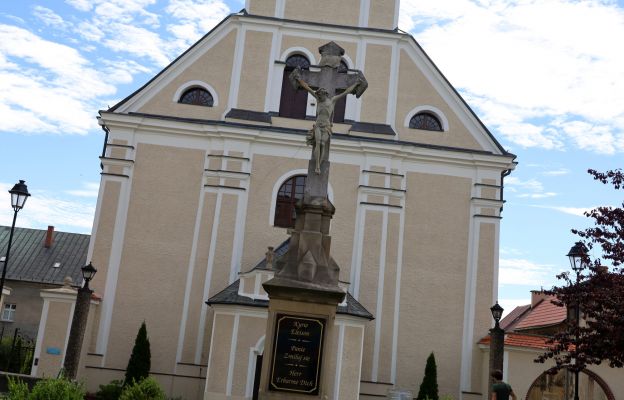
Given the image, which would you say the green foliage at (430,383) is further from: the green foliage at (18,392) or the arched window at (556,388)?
the green foliage at (18,392)

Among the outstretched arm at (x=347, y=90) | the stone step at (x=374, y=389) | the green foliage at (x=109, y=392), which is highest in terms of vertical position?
the outstretched arm at (x=347, y=90)

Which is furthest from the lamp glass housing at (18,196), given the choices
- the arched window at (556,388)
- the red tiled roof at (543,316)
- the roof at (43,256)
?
the roof at (43,256)

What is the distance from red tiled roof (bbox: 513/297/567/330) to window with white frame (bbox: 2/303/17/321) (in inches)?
1169

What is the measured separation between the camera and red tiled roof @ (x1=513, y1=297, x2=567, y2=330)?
89.8 feet

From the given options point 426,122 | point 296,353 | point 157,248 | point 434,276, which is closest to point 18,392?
point 296,353

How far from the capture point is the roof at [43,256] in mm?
44438

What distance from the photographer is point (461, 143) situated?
2650cm

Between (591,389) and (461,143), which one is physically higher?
(461,143)

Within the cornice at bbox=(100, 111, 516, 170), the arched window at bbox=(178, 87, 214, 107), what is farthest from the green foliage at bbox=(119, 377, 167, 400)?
the arched window at bbox=(178, 87, 214, 107)

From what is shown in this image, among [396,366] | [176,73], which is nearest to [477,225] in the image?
[396,366]

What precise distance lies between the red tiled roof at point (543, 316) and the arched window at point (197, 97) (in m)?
15.2

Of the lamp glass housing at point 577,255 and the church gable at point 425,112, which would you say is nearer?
the lamp glass housing at point 577,255

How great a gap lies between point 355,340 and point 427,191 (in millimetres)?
6982

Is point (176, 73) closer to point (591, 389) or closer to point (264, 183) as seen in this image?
point (264, 183)
